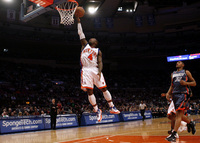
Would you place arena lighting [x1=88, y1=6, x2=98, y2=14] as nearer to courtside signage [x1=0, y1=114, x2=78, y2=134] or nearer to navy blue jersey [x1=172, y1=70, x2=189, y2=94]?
courtside signage [x1=0, y1=114, x2=78, y2=134]

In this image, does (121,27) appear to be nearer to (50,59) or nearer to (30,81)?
(50,59)

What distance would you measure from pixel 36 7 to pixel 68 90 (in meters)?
16.7

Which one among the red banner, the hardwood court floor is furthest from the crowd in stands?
the red banner

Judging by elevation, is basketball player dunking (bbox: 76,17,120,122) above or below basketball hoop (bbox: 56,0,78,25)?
below

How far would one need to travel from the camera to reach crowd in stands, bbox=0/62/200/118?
18.9 meters

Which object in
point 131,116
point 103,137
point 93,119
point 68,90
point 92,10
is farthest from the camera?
point 92,10

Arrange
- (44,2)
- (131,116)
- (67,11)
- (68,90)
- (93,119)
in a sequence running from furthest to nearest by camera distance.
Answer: (68,90), (131,116), (93,119), (44,2), (67,11)

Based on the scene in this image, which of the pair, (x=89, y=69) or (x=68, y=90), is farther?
(x=68, y=90)

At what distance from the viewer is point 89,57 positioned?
17.2 ft

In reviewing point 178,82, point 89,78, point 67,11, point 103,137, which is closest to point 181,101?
point 178,82

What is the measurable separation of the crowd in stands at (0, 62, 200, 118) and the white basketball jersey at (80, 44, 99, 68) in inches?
402

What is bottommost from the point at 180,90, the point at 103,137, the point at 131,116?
the point at 131,116

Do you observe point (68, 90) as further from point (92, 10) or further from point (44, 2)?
point (44, 2)

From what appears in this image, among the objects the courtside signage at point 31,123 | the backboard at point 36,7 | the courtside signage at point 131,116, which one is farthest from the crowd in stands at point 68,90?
the backboard at point 36,7
